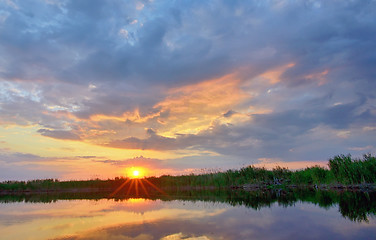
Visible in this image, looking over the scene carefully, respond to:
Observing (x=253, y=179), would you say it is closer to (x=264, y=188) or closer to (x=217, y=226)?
(x=264, y=188)

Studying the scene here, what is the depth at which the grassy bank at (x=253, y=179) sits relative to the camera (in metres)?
26.1

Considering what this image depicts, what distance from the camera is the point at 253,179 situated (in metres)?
33.9

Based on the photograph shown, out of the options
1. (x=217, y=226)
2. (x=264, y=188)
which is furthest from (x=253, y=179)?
(x=217, y=226)

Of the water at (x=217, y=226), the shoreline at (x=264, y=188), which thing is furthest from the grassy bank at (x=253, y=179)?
the water at (x=217, y=226)

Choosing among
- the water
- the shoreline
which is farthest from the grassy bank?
the water

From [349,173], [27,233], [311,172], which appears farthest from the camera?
[311,172]

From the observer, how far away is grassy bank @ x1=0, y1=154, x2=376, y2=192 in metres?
26.1

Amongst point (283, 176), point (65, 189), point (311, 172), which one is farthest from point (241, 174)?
point (65, 189)

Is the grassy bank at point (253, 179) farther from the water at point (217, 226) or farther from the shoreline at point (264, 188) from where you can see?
the water at point (217, 226)

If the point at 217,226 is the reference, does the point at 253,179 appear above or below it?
above

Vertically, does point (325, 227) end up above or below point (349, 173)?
below

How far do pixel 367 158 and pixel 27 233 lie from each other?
29303mm

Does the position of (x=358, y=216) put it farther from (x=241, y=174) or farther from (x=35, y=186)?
(x=35, y=186)

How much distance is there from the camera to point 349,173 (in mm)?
25906
